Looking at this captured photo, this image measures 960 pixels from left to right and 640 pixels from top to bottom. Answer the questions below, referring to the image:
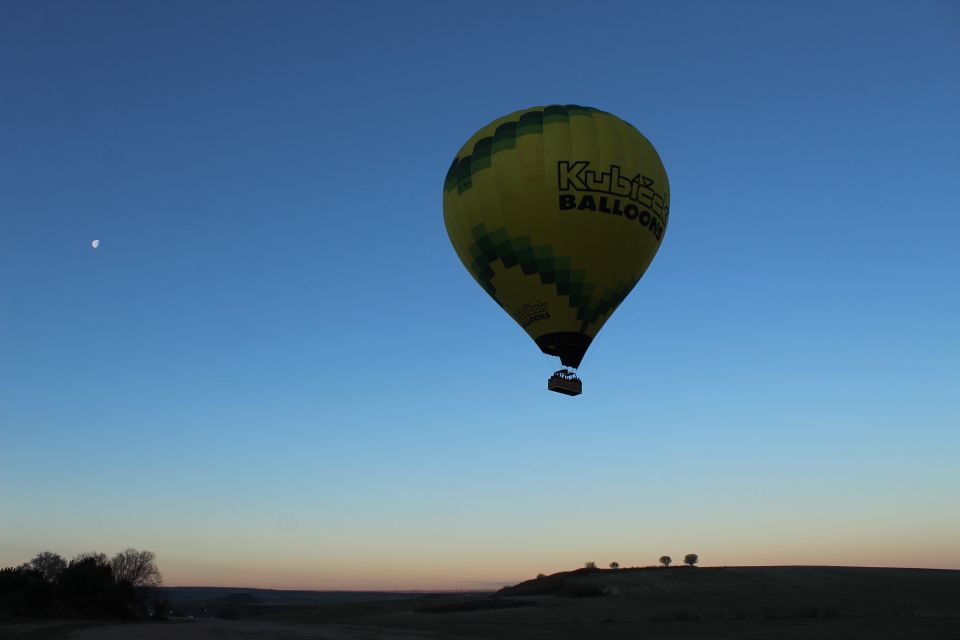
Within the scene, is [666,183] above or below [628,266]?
above

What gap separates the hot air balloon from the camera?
28.7 m

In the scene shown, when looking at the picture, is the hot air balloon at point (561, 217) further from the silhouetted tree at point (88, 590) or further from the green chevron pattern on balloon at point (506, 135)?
the silhouetted tree at point (88, 590)

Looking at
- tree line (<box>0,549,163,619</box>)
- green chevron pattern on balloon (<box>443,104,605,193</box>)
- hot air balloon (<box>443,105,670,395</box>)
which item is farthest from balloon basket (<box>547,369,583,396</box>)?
tree line (<box>0,549,163,619</box>)

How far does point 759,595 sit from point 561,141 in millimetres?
45092

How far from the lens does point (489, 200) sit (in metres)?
29.7

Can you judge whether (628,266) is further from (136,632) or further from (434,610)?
(434,610)

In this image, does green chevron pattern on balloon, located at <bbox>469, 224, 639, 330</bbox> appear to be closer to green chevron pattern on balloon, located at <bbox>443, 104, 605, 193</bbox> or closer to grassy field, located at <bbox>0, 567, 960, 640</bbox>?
green chevron pattern on balloon, located at <bbox>443, 104, 605, 193</bbox>

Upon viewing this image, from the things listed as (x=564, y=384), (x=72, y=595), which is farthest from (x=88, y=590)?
(x=564, y=384)

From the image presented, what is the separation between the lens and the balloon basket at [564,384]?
28656mm

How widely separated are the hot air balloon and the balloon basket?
0.04m

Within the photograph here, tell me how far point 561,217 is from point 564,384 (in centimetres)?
663

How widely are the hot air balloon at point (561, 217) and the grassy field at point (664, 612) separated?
1444 cm

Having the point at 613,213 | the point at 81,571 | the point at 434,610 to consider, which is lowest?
the point at 434,610

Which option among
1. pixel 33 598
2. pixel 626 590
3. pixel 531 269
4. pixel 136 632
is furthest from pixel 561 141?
pixel 626 590
